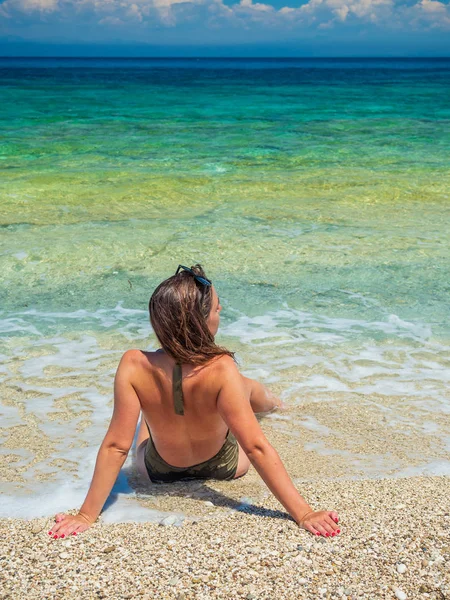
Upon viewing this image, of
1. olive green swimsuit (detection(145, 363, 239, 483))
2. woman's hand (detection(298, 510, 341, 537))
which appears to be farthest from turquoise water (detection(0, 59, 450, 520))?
woman's hand (detection(298, 510, 341, 537))

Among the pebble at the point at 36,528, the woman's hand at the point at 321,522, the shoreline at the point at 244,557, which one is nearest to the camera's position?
the shoreline at the point at 244,557

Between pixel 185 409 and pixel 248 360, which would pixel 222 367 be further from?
pixel 248 360

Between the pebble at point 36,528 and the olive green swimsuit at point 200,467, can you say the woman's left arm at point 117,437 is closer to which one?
the pebble at point 36,528

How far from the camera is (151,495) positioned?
311cm

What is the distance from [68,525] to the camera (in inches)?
103

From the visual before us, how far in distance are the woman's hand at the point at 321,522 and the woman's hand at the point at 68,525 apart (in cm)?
86

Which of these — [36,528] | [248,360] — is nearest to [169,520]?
[36,528]

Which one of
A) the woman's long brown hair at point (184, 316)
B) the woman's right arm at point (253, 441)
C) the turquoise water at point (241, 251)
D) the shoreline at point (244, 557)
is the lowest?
the turquoise water at point (241, 251)

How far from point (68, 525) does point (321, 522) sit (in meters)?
0.99

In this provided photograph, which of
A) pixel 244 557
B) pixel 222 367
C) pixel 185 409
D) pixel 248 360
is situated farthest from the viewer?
pixel 248 360

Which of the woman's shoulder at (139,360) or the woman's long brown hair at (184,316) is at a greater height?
the woman's long brown hair at (184,316)

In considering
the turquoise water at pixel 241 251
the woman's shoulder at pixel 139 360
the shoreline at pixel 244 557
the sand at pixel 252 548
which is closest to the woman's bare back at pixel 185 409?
the woman's shoulder at pixel 139 360

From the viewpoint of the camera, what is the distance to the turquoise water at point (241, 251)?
15.7 feet

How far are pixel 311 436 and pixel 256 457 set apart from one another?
3.69 feet
